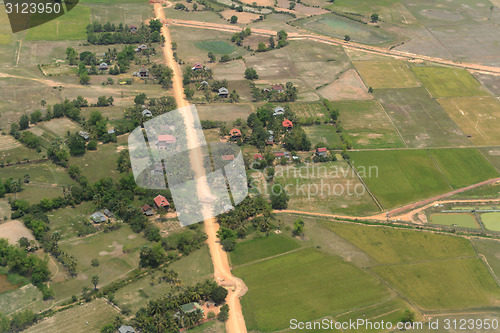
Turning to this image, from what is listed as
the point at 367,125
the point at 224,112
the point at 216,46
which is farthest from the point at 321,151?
the point at 216,46

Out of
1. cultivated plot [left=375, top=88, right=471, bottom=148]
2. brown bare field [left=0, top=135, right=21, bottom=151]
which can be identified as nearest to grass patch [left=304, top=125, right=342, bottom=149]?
cultivated plot [left=375, top=88, right=471, bottom=148]

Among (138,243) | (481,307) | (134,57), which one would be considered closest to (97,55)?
(134,57)

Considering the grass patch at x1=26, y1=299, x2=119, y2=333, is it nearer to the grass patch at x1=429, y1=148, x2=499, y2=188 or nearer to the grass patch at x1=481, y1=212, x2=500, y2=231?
the grass patch at x1=481, y1=212, x2=500, y2=231

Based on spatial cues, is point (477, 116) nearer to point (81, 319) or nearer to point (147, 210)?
point (147, 210)

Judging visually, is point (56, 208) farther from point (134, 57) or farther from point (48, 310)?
point (134, 57)

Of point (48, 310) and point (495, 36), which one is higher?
point (495, 36)

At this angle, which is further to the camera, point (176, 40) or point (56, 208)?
point (176, 40)

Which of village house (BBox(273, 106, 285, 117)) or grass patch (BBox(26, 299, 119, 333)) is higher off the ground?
village house (BBox(273, 106, 285, 117))
